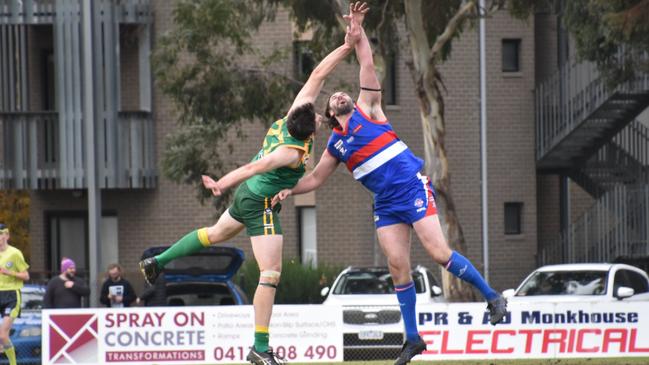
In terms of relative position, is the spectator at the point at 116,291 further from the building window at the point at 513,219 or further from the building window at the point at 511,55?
the building window at the point at 511,55

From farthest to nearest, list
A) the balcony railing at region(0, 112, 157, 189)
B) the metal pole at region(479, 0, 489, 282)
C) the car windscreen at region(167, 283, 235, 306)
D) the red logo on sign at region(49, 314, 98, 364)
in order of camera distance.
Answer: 1. the metal pole at region(479, 0, 489, 282)
2. the balcony railing at region(0, 112, 157, 189)
3. the car windscreen at region(167, 283, 235, 306)
4. the red logo on sign at region(49, 314, 98, 364)

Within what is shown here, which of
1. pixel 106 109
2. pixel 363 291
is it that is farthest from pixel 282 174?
pixel 106 109

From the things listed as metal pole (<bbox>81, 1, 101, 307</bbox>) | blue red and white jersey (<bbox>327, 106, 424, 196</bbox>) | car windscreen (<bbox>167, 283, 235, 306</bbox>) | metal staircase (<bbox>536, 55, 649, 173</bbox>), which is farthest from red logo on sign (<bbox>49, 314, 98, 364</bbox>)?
metal staircase (<bbox>536, 55, 649, 173</bbox>)

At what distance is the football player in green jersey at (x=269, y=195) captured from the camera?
37.4 feet

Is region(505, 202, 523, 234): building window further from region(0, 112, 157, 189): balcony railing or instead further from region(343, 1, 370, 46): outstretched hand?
region(343, 1, 370, 46): outstretched hand

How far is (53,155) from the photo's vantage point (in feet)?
107

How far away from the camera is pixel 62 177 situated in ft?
106

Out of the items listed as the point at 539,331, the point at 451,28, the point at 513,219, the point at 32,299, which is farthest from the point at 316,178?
the point at 513,219

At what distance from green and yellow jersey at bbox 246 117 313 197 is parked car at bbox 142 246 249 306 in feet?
31.7

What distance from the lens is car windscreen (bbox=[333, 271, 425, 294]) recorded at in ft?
75.6

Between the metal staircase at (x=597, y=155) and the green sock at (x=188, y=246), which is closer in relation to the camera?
the green sock at (x=188, y=246)

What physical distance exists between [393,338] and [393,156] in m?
9.06

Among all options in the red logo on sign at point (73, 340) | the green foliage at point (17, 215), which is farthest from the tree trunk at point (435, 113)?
the green foliage at point (17, 215)

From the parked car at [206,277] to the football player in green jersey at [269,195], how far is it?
31.1ft
